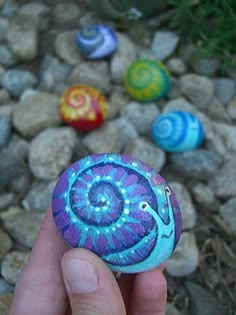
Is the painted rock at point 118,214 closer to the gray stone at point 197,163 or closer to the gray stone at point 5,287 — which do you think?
the gray stone at point 5,287

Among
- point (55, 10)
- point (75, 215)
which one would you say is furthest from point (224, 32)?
point (75, 215)

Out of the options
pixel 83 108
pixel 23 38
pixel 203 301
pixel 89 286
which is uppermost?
pixel 89 286

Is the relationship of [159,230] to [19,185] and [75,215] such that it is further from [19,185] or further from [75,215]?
[19,185]

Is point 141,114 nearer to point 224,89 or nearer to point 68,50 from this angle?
point 224,89

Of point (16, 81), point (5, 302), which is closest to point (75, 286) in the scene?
point (5, 302)

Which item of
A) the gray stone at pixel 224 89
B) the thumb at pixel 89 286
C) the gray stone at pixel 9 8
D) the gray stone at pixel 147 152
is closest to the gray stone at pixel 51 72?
the gray stone at pixel 9 8

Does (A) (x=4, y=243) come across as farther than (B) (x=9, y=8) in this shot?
No

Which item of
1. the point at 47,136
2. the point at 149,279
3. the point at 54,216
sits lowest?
the point at 47,136
